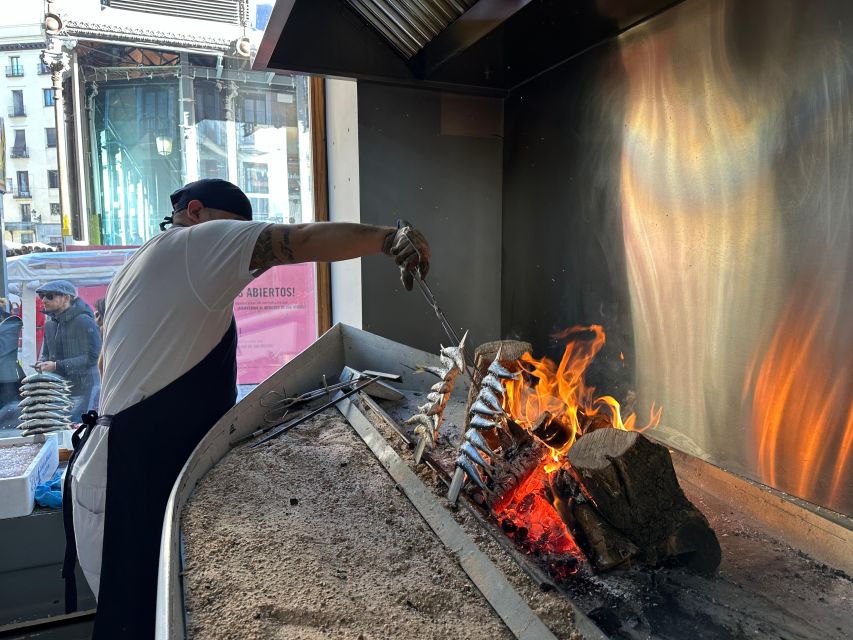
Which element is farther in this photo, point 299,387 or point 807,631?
point 299,387

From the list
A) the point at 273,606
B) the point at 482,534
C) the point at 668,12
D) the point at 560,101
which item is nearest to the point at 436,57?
the point at 560,101

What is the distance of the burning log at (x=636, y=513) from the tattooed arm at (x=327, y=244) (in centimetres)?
71

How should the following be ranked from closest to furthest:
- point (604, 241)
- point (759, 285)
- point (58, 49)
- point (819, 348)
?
point (819, 348), point (759, 285), point (604, 241), point (58, 49)

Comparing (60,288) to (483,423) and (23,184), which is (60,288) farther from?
(483,423)

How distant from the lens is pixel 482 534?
1.13 meters

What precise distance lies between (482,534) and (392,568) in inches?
7.8

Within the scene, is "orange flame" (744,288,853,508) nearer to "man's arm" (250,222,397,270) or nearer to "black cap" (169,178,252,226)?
"man's arm" (250,222,397,270)

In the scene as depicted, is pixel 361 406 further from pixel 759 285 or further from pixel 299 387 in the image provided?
pixel 759 285

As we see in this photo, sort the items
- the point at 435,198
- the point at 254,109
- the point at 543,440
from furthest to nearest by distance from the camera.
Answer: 1. the point at 254,109
2. the point at 435,198
3. the point at 543,440

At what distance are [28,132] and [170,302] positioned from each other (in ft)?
6.54

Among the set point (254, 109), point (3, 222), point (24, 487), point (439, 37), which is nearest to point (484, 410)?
point (439, 37)

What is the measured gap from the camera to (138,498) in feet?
5.26

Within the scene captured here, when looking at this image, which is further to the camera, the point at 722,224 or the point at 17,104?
the point at 17,104

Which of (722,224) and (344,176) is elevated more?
(344,176)
